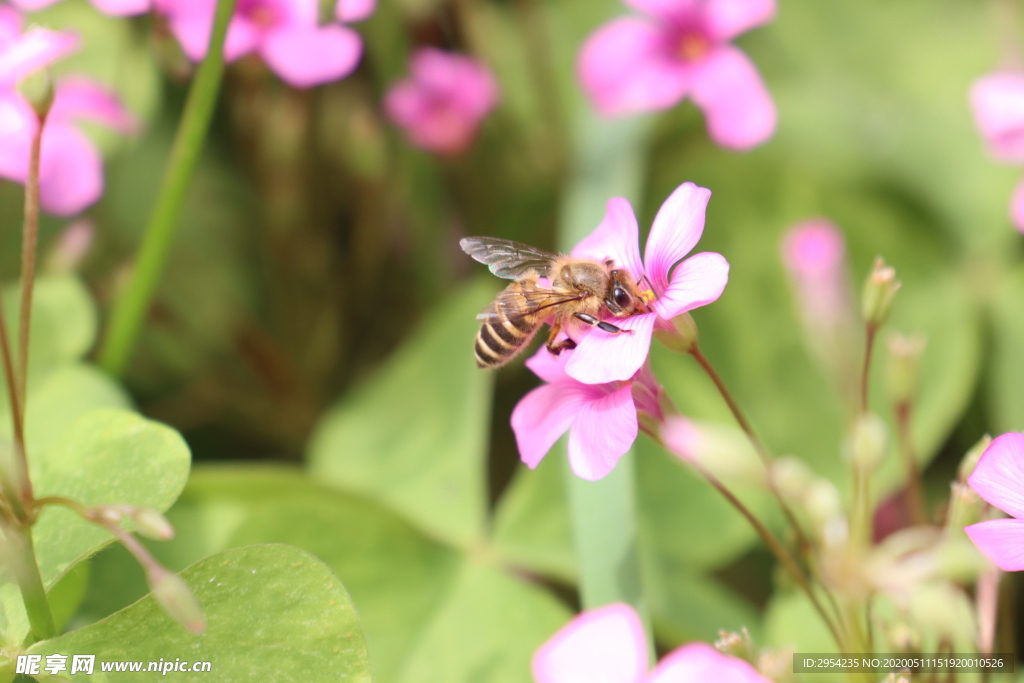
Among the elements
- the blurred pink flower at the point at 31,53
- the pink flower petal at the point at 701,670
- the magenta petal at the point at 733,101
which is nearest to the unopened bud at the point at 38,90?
the blurred pink flower at the point at 31,53

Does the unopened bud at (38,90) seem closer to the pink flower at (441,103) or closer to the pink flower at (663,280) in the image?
the pink flower at (663,280)

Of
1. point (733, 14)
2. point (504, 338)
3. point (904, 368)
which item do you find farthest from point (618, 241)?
point (733, 14)

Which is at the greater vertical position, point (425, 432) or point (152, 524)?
point (152, 524)

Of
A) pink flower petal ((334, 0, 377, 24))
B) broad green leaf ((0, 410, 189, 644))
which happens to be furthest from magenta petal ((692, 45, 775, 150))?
broad green leaf ((0, 410, 189, 644))

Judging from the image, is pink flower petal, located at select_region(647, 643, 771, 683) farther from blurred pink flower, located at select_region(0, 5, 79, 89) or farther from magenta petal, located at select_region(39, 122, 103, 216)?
magenta petal, located at select_region(39, 122, 103, 216)

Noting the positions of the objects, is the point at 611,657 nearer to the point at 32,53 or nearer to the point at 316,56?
the point at 32,53

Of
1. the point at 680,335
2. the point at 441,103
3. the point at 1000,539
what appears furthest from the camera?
the point at 441,103
